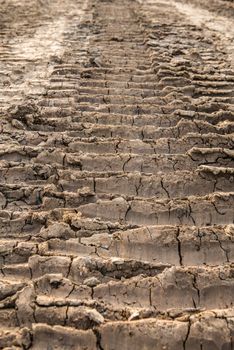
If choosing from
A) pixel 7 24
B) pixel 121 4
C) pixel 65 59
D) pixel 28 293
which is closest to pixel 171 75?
pixel 65 59

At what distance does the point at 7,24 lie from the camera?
6.67 meters

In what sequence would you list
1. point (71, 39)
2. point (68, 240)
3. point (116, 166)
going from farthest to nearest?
point (71, 39) < point (116, 166) < point (68, 240)

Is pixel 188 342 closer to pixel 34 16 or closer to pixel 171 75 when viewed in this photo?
pixel 171 75

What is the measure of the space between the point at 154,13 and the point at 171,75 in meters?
3.73

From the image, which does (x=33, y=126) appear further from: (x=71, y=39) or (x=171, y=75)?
(x=71, y=39)

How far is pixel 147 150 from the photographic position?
10.00ft

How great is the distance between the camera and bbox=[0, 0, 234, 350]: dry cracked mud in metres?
1.81

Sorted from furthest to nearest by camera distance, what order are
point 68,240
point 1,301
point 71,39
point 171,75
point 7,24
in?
point 7,24 → point 71,39 → point 171,75 → point 68,240 → point 1,301

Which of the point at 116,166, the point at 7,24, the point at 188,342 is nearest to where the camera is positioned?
the point at 188,342

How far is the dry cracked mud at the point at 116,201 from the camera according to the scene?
71.4 inches

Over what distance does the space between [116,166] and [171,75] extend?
178 centimetres

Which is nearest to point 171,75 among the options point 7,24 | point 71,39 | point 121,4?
point 71,39

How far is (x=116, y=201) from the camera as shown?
100 inches

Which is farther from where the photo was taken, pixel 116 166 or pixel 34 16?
pixel 34 16
